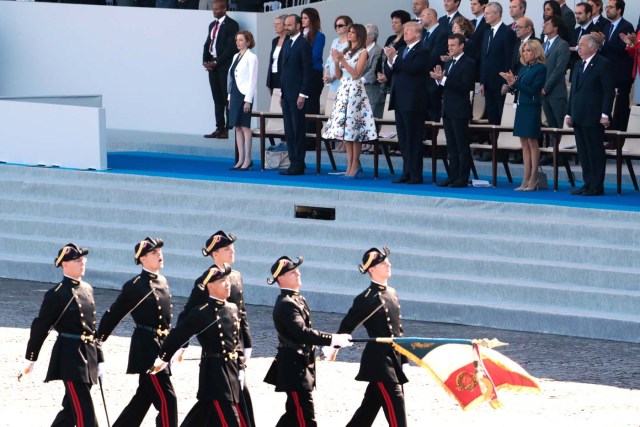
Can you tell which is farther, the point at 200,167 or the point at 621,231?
the point at 200,167

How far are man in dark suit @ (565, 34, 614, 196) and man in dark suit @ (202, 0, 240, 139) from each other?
5.99 metres

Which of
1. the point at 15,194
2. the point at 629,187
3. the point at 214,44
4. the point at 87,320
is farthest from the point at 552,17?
the point at 87,320

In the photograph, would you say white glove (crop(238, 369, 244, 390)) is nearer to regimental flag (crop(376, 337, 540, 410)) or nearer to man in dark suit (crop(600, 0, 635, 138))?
regimental flag (crop(376, 337, 540, 410))

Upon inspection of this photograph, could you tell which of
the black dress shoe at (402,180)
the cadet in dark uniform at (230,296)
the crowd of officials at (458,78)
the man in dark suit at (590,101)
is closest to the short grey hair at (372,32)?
the crowd of officials at (458,78)

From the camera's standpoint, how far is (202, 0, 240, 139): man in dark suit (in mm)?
20172

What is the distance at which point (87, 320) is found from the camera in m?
10.3

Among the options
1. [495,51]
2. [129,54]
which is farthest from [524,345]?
[129,54]

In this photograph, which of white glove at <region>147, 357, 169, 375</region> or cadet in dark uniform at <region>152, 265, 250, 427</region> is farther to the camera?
white glove at <region>147, 357, 169, 375</region>

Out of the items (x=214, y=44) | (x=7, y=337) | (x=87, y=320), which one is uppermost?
(x=214, y=44)

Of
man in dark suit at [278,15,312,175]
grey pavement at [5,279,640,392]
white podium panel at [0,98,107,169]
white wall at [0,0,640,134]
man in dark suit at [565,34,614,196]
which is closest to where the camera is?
grey pavement at [5,279,640,392]

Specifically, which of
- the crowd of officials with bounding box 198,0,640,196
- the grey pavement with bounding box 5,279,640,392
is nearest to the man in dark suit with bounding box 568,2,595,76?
the crowd of officials with bounding box 198,0,640,196

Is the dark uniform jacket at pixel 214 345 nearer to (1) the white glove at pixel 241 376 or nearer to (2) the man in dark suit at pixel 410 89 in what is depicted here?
(1) the white glove at pixel 241 376

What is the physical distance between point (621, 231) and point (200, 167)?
645 centimetres

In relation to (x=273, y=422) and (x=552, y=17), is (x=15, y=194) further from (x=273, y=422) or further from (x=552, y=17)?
(x=273, y=422)
